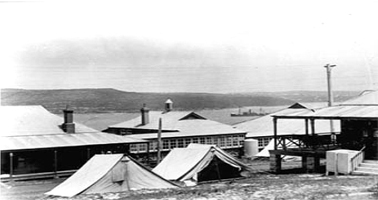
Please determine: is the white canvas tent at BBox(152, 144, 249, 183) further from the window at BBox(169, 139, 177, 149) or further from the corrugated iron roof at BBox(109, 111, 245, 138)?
the corrugated iron roof at BBox(109, 111, 245, 138)

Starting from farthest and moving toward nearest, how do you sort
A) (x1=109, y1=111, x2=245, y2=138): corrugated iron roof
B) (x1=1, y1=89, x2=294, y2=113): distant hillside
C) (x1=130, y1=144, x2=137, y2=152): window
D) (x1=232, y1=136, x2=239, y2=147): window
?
(x1=1, y1=89, x2=294, y2=113): distant hillside < (x1=232, y1=136, x2=239, y2=147): window < (x1=109, y1=111, x2=245, y2=138): corrugated iron roof < (x1=130, y1=144, x2=137, y2=152): window

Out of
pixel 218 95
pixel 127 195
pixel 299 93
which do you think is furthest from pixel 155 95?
pixel 127 195

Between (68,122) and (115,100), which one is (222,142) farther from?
(115,100)

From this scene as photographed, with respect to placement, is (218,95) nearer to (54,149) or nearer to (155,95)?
(155,95)

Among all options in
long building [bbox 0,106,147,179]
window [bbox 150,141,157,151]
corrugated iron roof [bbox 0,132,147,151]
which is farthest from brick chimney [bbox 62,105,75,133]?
window [bbox 150,141,157,151]

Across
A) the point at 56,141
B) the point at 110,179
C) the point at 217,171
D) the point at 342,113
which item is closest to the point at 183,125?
the point at 56,141
